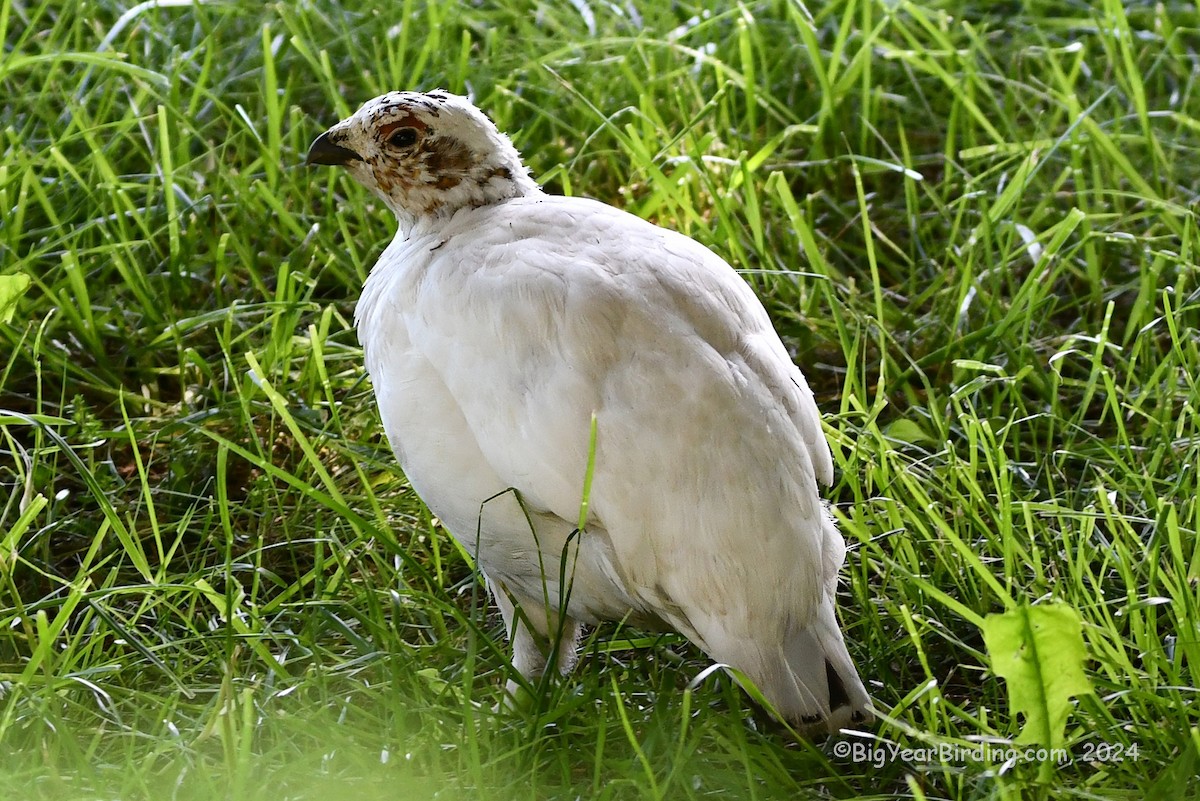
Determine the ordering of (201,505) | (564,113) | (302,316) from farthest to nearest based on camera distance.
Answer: (564,113) → (302,316) → (201,505)

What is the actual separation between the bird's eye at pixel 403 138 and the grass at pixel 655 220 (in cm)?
53

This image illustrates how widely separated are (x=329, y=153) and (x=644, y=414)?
3.06 feet

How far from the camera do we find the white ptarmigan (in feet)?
6.66

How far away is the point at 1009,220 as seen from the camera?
3.62 metres

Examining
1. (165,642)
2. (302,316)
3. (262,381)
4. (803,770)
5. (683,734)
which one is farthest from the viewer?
(302,316)

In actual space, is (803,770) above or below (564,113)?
below

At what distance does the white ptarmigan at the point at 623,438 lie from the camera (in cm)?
203

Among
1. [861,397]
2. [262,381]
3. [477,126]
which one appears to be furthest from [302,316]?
[861,397]

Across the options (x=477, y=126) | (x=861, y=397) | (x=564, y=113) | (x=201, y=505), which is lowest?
(x=201, y=505)

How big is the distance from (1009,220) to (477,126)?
1.66 m

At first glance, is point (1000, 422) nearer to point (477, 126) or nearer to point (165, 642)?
point (477, 126)

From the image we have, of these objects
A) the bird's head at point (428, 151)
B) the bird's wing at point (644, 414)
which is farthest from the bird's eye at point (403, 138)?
the bird's wing at point (644, 414)

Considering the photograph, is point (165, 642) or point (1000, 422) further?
point (1000, 422)

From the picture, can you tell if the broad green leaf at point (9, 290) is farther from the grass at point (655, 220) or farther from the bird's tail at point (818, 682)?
the bird's tail at point (818, 682)
